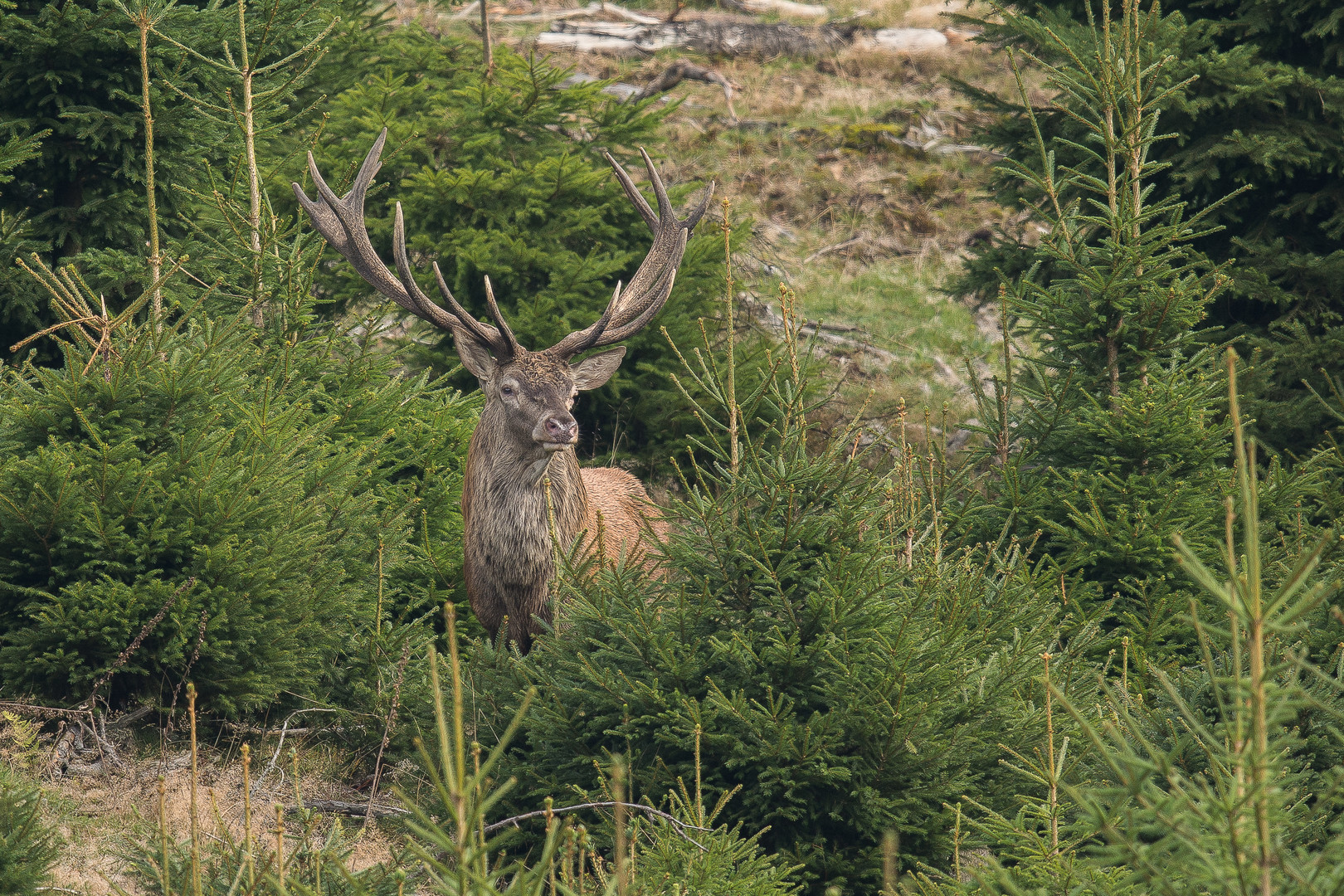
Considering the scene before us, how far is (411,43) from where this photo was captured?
12.5 metres

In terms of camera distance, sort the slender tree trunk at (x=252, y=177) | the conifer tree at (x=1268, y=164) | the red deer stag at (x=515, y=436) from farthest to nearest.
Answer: the conifer tree at (x=1268, y=164) → the slender tree trunk at (x=252, y=177) → the red deer stag at (x=515, y=436)

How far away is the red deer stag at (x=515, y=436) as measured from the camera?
6691mm

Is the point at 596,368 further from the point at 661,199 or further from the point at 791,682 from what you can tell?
the point at 791,682

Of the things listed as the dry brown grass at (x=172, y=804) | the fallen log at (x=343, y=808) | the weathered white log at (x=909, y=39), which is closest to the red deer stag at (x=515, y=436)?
the dry brown grass at (x=172, y=804)

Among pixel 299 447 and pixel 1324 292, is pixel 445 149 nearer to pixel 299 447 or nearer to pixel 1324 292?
pixel 299 447

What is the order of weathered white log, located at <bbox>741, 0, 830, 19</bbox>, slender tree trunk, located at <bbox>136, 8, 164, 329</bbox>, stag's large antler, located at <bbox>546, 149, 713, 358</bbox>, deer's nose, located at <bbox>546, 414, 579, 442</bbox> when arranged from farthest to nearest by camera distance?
weathered white log, located at <bbox>741, 0, 830, 19</bbox> → stag's large antler, located at <bbox>546, 149, 713, 358</bbox> → deer's nose, located at <bbox>546, 414, 579, 442</bbox> → slender tree trunk, located at <bbox>136, 8, 164, 329</bbox>

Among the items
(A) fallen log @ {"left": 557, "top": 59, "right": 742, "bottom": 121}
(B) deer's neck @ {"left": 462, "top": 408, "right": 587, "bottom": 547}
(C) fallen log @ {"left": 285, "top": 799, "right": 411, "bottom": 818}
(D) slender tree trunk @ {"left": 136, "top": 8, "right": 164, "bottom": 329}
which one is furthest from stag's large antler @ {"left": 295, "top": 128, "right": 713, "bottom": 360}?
(A) fallen log @ {"left": 557, "top": 59, "right": 742, "bottom": 121}

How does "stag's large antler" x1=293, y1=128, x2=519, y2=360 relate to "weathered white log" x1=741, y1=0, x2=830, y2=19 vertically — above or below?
above

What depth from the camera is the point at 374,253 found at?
288 inches

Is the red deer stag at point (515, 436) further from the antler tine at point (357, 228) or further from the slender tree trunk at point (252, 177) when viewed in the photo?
the slender tree trunk at point (252, 177)

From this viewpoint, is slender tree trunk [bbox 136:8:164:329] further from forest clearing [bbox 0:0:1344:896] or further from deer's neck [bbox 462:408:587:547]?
deer's neck [bbox 462:408:587:547]

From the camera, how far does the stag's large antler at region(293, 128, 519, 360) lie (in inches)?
278

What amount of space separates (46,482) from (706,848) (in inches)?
121

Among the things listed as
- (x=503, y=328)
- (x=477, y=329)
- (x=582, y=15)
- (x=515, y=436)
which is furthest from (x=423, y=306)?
(x=582, y=15)
